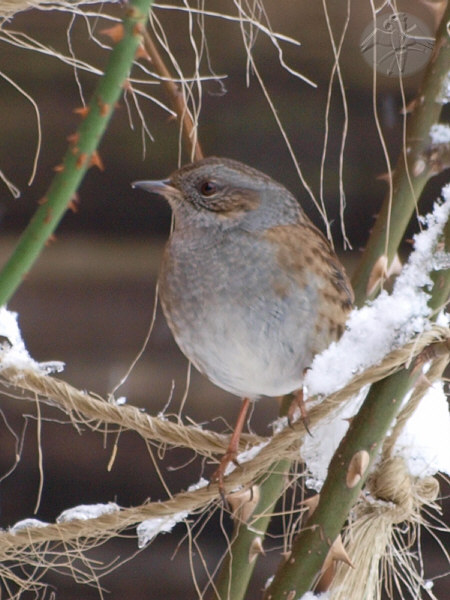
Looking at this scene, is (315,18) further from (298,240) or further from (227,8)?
(298,240)

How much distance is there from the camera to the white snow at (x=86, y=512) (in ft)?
2.36

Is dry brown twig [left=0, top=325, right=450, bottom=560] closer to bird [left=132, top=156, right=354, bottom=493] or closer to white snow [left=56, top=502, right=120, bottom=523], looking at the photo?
white snow [left=56, top=502, right=120, bottom=523]

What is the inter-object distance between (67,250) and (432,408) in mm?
1137

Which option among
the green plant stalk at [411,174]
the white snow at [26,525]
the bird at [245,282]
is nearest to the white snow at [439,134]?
the green plant stalk at [411,174]

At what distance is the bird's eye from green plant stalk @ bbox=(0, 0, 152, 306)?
61 cm

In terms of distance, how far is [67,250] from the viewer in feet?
5.86

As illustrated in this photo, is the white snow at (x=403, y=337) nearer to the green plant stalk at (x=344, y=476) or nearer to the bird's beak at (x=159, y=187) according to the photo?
the green plant stalk at (x=344, y=476)

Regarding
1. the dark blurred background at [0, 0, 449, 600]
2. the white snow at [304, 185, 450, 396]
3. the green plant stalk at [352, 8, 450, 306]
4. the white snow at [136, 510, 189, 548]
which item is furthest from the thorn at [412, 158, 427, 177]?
the dark blurred background at [0, 0, 449, 600]

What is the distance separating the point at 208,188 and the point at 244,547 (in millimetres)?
409

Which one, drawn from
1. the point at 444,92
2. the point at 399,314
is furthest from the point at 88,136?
the point at 444,92

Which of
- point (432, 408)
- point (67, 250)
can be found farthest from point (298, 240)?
point (67, 250)

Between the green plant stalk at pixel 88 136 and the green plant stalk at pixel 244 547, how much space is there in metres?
0.44

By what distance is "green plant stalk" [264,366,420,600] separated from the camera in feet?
2.07

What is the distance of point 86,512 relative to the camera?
741mm
